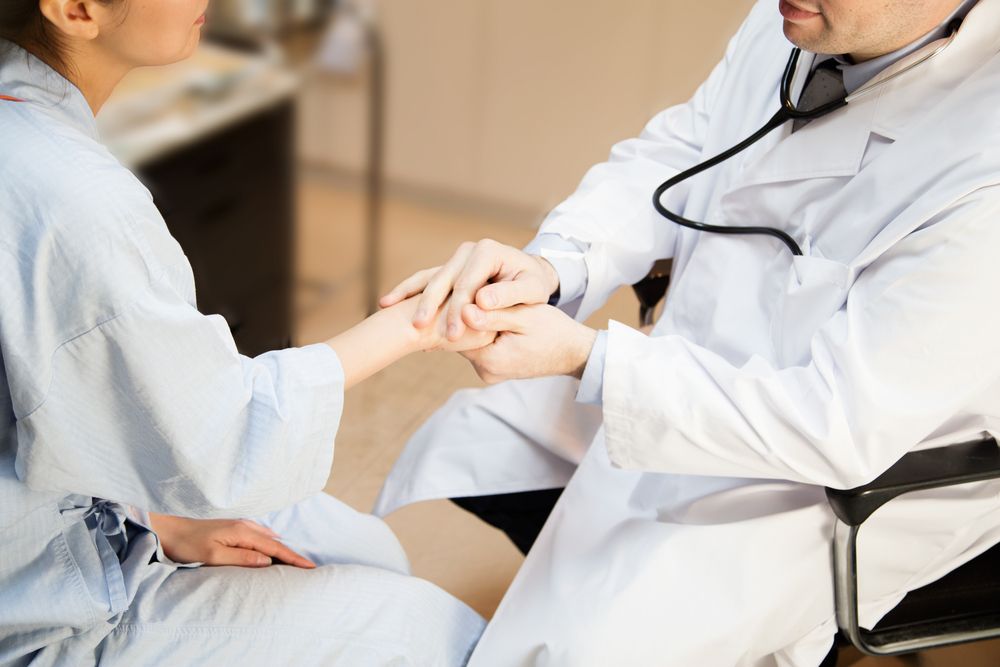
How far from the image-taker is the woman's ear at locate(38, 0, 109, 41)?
0.79m

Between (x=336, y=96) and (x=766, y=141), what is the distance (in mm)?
648

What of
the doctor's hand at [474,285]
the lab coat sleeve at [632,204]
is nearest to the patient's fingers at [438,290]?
Answer: the doctor's hand at [474,285]

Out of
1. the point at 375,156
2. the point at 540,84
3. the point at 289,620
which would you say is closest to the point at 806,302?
the point at 289,620

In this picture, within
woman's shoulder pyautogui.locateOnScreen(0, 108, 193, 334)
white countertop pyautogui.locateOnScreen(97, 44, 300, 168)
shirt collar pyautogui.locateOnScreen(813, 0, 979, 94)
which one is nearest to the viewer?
woman's shoulder pyautogui.locateOnScreen(0, 108, 193, 334)

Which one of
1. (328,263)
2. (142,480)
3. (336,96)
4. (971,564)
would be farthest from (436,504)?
(142,480)

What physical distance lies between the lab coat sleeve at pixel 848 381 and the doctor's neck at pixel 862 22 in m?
0.20

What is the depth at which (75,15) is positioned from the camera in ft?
2.62

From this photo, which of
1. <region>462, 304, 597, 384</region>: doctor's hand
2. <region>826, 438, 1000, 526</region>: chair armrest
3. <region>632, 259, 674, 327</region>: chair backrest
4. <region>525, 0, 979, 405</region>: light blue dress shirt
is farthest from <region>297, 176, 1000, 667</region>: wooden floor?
<region>826, 438, 1000, 526</region>: chair armrest

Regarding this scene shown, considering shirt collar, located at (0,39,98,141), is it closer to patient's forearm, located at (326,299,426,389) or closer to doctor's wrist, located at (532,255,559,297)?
patient's forearm, located at (326,299,426,389)

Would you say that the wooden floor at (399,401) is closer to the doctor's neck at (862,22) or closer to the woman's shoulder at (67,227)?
the doctor's neck at (862,22)

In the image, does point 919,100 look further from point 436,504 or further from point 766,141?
point 436,504

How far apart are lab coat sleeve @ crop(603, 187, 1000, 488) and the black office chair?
24 millimetres

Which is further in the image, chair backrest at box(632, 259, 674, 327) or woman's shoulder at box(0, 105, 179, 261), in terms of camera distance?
chair backrest at box(632, 259, 674, 327)

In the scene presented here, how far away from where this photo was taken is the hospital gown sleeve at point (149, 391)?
75 cm
